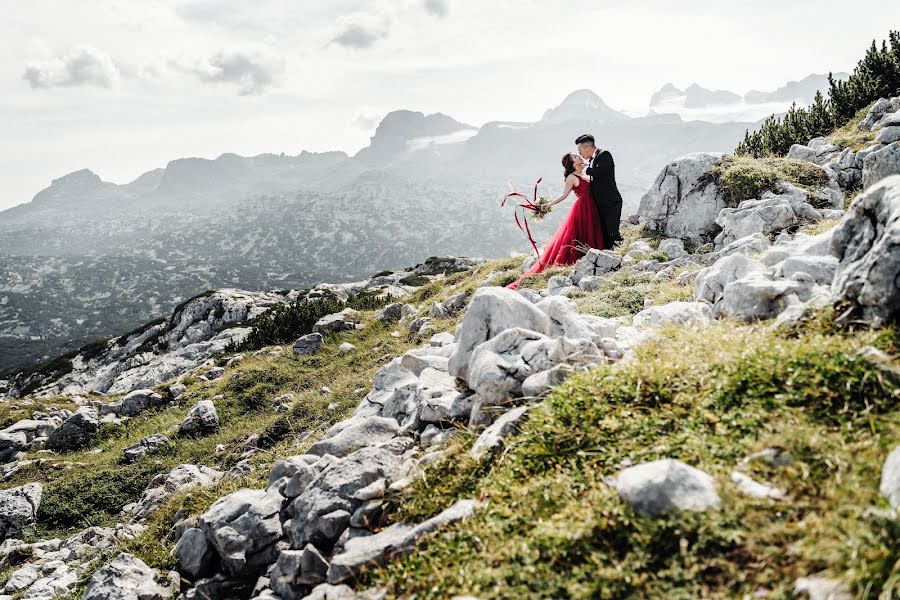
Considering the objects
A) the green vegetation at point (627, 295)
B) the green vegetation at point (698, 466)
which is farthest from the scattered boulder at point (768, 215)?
the green vegetation at point (698, 466)

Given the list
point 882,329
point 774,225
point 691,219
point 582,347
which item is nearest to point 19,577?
point 582,347

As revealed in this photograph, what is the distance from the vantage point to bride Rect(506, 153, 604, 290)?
766 inches

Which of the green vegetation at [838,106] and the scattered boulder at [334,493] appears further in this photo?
the green vegetation at [838,106]

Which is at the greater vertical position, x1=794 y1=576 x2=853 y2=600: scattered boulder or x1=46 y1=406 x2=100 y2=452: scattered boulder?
x1=794 y1=576 x2=853 y2=600: scattered boulder

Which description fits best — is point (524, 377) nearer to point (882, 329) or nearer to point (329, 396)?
point (882, 329)

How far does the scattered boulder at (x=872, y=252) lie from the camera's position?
4.76m

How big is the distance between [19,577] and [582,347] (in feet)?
41.9

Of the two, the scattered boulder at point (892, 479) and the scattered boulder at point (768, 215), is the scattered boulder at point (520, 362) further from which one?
the scattered boulder at point (768, 215)

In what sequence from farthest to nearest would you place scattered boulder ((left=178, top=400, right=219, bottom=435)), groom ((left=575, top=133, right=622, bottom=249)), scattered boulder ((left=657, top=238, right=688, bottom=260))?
groom ((left=575, top=133, right=622, bottom=249)), scattered boulder ((left=178, top=400, right=219, bottom=435)), scattered boulder ((left=657, top=238, right=688, bottom=260))

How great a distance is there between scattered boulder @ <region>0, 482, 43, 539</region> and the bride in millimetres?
17383

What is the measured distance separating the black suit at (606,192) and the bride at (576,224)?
0.25 metres

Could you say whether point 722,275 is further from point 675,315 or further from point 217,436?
point 217,436

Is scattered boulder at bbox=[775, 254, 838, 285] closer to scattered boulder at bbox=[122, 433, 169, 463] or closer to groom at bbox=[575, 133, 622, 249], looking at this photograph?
groom at bbox=[575, 133, 622, 249]

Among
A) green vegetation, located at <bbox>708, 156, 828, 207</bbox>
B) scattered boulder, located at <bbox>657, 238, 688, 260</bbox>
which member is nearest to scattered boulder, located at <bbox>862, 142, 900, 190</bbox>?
green vegetation, located at <bbox>708, 156, 828, 207</bbox>
